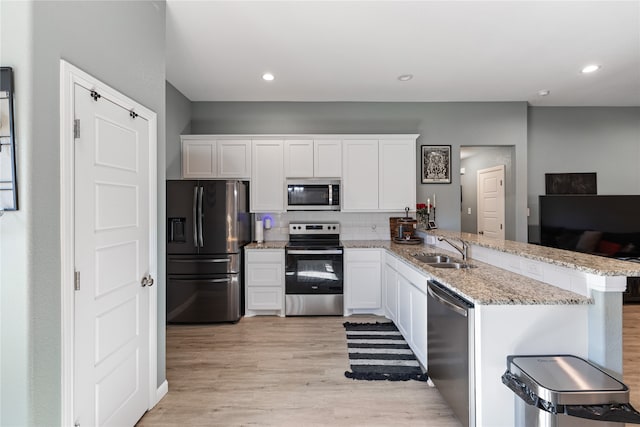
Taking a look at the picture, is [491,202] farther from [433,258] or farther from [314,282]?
[314,282]

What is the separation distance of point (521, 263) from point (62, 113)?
2885 millimetres

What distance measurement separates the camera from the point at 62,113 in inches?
54.9

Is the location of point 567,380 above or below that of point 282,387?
above

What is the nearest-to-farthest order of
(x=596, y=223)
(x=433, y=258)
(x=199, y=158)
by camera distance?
(x=433, y=258)
(x=199, y=158)
(x=596, y=223)

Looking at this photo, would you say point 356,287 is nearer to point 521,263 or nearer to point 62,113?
point 521,263

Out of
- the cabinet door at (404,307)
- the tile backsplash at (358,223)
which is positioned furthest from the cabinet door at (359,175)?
the cabinet door at (404,307)

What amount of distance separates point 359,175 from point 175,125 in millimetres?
2523

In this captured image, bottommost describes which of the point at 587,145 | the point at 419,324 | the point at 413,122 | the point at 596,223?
the point at 419,324

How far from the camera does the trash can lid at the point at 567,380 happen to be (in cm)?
133

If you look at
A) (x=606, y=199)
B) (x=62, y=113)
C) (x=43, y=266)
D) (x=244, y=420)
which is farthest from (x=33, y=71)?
(x=606, y=199)

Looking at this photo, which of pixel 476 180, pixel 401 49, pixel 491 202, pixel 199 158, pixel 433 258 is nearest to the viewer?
pixel 401 49

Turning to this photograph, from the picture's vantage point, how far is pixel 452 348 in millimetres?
1910

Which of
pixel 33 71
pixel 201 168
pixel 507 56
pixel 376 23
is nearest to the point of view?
pixel 33 71

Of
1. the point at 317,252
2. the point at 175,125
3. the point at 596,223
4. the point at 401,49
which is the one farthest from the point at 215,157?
the point at 596,223
